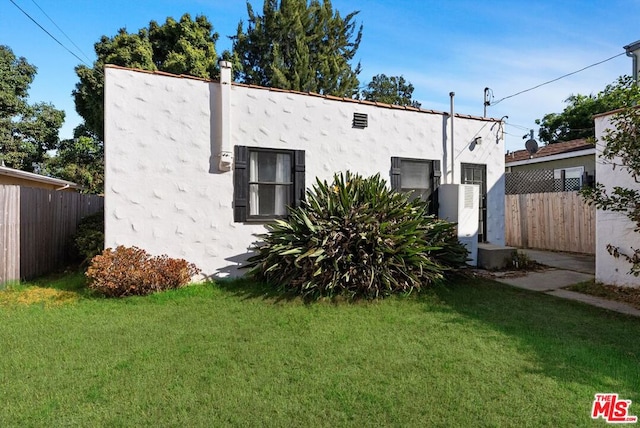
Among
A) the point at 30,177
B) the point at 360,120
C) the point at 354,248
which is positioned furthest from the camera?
the point at 30,177

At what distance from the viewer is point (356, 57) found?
859 inches

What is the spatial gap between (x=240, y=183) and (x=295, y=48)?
15.5m

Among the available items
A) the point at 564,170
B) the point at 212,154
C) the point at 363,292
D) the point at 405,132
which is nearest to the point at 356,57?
the point at 564,170

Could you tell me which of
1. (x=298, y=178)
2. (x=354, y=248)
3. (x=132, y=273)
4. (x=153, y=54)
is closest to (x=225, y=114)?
(x=298, y=178)

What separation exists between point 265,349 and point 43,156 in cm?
2217

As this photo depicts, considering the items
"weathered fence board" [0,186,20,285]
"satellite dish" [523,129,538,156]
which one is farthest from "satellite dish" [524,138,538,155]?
"weathered fence board" [0,186,20,285]

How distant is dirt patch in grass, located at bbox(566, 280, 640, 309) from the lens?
5.14 meters

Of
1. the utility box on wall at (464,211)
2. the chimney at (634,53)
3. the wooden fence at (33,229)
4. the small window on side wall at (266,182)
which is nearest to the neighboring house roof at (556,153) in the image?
the chimney at (634,53)

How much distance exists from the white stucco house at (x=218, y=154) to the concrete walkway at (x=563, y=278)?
291 cm

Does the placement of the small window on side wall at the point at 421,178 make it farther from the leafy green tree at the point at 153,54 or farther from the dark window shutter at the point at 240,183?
the leafy green tree at the point at 153,54

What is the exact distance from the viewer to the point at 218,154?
6.00m

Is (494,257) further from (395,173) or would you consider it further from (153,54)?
(153,54)

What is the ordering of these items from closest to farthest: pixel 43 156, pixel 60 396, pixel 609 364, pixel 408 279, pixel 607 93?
1. pixel 60 396
2. pixel 609 364
3. pixel 607 93
4. pixel 408 279
5. pixel 43 156

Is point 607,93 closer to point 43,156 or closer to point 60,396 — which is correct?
point 60,396
